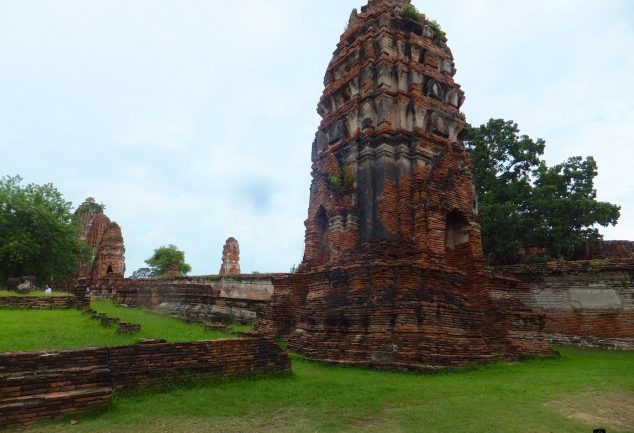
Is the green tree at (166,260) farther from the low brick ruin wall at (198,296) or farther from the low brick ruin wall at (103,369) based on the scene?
the low brick ruin wall at (103,369)

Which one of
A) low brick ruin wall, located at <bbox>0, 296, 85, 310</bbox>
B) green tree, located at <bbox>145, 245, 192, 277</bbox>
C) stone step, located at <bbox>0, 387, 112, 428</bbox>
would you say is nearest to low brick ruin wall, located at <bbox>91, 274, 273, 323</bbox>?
low brick ruin wall, located at <bbox>0, 296, 85, 310</bbox>

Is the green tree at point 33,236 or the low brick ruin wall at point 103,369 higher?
the green tree at point 33,236

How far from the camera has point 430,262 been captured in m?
10.2

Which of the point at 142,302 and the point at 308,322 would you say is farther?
the point at 142,302

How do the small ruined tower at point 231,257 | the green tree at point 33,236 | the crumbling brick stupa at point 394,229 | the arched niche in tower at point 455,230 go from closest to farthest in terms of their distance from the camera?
the crumbling brick stupa at point 394,229 < the arched niche in tower at point 455,230 < the green tree at point 33,236 < the small ruined tower at point 231,257

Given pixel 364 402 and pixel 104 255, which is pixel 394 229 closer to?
pixel 364 402

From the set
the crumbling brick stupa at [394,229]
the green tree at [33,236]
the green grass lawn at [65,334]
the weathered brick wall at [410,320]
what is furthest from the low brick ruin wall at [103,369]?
the green tree at [33,236]

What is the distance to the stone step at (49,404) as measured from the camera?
4.92m

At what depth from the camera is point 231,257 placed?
110 feet

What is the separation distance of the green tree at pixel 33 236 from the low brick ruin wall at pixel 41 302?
11450 millimetres

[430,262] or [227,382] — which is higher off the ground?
[430,262]

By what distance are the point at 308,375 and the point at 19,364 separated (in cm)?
443

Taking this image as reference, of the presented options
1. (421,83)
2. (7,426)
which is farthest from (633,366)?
(7,426)

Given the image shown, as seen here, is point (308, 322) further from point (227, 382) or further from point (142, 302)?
point (142, 302)
